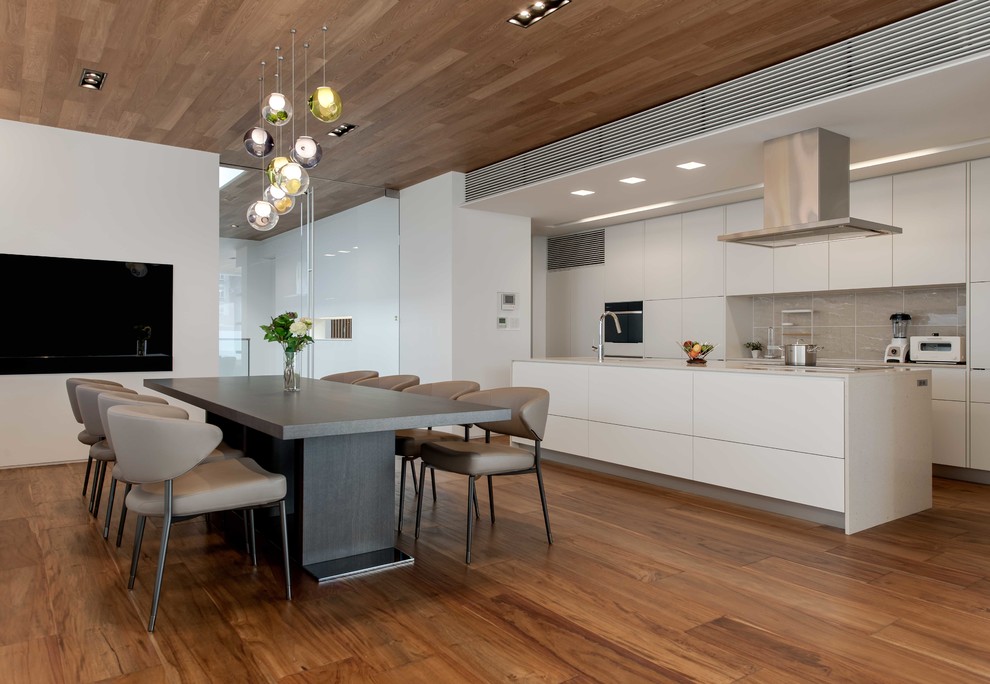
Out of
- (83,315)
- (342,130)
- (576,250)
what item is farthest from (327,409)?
(576,250)

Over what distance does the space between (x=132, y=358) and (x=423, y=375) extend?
105 inches

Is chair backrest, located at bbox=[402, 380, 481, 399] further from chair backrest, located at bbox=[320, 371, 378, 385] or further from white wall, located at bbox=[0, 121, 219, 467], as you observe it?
white wall, located at bbox=[0, 121, 219, 467]

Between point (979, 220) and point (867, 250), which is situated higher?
point (979, 220)

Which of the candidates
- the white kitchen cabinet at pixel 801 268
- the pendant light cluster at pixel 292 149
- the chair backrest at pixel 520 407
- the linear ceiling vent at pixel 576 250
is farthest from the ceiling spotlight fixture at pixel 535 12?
the linear ceiling vent at pixel 576 250

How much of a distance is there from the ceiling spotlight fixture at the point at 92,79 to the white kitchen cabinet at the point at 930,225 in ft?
18.8

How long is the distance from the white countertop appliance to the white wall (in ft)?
18.9

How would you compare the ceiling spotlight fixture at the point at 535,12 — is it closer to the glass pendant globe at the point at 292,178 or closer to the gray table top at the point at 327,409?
the glass pendant globe at the point at 292,178

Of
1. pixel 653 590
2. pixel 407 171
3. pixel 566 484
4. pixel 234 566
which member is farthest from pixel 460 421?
pixel 407 171

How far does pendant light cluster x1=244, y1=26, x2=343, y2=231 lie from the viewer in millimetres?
3213

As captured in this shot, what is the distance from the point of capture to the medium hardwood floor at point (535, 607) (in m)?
2.13

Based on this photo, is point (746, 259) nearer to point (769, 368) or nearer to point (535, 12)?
point (769, 368)

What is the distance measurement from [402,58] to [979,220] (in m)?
4.14

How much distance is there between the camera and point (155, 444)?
236cm

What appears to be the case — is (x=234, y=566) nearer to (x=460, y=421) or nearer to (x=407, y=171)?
(x=460, y=421)
